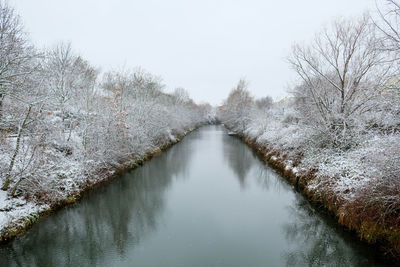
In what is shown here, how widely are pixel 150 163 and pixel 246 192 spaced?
29.3 feet

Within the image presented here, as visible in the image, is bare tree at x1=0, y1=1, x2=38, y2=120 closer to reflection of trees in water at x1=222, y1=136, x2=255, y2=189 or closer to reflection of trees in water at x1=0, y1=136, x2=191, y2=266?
reflection of trees in water at x1=0, y1=136, x2=191, y2=266

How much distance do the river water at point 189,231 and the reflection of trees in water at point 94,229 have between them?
3cm

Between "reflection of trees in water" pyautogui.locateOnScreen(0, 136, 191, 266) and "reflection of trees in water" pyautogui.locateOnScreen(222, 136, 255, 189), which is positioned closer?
"reflection of trees in water" pyautogui.locateOnScreen(0, 136, 191, 266)

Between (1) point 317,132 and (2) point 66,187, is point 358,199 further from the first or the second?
(2) point 66,187

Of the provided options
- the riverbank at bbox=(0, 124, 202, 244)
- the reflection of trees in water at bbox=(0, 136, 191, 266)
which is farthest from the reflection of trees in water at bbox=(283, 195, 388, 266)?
the riverbank at bbox=(0, 124, 202, 244)

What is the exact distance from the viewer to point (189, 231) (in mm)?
7223

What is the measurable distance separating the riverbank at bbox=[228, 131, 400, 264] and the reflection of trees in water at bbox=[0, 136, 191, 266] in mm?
6598

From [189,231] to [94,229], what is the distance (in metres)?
3.45

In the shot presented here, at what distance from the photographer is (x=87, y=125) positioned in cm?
1174

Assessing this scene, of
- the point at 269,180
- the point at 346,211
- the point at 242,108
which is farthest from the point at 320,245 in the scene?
the point at 242,108

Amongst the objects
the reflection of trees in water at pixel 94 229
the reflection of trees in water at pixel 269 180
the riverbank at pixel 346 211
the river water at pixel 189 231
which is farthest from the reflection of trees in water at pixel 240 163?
the reflection of trees in water at pixel 94 229

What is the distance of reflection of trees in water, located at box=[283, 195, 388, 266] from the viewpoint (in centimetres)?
576

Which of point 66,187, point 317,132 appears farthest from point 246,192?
point 66,187

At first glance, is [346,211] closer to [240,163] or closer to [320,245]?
[320,245]
